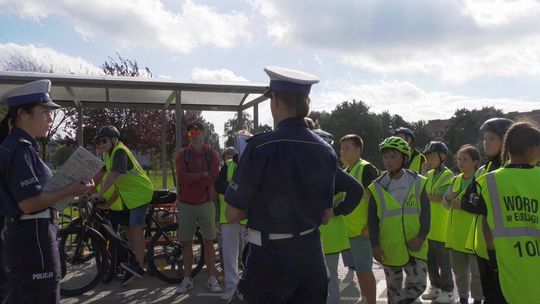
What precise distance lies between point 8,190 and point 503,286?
3159mm

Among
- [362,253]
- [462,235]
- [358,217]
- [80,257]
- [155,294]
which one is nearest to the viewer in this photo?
[362,253]

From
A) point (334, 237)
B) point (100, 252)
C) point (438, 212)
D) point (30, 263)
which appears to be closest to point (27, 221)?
point (30, 263)

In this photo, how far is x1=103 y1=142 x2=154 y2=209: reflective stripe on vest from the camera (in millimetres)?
6754

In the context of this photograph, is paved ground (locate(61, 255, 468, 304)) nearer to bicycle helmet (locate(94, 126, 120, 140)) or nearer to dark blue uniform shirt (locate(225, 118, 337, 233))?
bicycle helmet (locate(94, 126, 120, 140))

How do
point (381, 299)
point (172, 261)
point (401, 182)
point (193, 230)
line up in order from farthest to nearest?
1. point (172, 261)
2. point (193, 230)
3. point (381, 299)
4. point (401, 182)

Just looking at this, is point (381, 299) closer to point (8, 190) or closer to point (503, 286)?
point (503, 286)

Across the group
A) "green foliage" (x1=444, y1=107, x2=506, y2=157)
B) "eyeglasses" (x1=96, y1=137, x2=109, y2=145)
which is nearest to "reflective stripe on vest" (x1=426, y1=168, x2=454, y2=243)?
"eyeglasses" (x1=96, y1=137, x2=109, y2=145)

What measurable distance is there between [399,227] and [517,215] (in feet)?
4.51

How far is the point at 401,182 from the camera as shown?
463 cm

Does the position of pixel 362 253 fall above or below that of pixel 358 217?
below

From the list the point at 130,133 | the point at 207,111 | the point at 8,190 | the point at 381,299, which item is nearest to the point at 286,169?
the point at 8,190

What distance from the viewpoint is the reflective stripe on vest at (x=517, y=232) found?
316 centimetres

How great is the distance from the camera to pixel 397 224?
4.50 metres

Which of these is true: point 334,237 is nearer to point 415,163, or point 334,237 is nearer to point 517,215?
point 517,215
